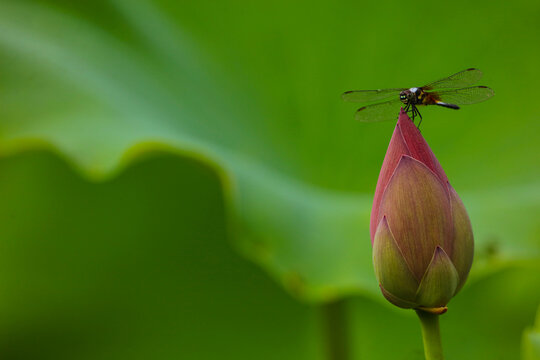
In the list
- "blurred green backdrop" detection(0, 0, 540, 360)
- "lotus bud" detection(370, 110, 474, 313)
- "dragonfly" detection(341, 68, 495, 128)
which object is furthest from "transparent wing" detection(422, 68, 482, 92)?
"lotus bud" detection(370, 110, 474, 313)

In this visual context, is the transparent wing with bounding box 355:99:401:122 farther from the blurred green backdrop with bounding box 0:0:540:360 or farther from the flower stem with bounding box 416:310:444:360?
the flower stem with bounding box 416:310:444:360

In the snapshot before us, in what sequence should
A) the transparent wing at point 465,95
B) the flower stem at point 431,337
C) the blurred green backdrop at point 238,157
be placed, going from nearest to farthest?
1. the flower stem at point 431,337
2. the transparent wing at point 465,95
3. the blurred green backdrop at point 238,157

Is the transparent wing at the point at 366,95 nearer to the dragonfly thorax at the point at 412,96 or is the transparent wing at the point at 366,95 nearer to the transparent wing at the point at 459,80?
the transparent wing at the point at 459,80

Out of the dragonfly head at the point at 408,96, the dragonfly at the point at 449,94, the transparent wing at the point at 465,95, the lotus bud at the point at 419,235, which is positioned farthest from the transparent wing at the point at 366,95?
the lotus bud at the point at 419,235

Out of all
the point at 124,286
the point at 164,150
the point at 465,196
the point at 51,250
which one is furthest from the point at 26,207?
the point at 465,196

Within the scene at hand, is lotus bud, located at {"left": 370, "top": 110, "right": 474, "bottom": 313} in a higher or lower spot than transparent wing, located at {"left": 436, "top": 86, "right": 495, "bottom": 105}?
lower

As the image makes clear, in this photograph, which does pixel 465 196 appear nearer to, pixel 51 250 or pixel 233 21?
pixel 233 21
